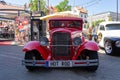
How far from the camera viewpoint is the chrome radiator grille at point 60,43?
9.51 metres

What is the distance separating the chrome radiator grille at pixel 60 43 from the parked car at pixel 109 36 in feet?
16.0

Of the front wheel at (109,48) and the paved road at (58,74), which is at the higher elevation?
the front wheel at (109,48)

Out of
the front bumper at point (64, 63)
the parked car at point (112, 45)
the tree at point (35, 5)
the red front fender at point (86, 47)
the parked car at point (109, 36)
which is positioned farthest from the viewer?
the tree at point (35, 5)

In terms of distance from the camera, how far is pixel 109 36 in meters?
15.5

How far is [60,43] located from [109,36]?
653 centimetres

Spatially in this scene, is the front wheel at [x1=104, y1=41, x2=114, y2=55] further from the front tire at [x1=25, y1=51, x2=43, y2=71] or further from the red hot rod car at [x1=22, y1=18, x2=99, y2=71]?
the front tire at [x1=25, y1=51, x2=43, y2=71]

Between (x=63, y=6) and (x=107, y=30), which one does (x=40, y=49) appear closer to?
(x=107, y=30)

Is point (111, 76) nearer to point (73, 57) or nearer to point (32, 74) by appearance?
point (73, 57)

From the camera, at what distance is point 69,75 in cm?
884

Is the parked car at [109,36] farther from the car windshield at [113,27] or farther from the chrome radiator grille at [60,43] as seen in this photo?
the chrome radiator grille at [60,43]

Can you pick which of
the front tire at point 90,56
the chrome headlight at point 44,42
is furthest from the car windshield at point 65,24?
the front tire at point 90,56

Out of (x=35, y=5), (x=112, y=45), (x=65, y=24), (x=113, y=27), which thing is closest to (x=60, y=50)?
(x=65, y=24)

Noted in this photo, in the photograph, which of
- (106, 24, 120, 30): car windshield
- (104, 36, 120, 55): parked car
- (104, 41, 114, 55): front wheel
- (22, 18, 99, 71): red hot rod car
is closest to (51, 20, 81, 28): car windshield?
(22, 18, 99, 71): red hot rod car

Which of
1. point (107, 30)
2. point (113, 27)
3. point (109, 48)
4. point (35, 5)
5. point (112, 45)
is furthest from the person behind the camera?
point (35, 5)
